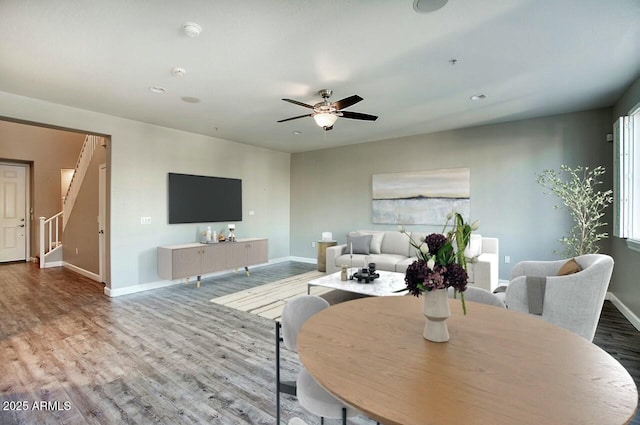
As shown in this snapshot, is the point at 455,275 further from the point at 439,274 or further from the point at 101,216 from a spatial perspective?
the point at 101,216

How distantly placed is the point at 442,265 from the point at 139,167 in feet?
17.0

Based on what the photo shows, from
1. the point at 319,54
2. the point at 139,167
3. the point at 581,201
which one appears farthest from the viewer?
the point at 139,167

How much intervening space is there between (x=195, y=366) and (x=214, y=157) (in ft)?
14.4

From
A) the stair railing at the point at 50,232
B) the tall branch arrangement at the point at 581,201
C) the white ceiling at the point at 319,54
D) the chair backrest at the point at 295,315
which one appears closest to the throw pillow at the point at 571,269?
the tall branch arrangement at the point at 581,201

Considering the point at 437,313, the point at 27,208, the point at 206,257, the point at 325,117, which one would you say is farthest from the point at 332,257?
the point at 27,208

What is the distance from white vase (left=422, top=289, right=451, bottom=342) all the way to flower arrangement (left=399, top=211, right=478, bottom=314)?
4cm

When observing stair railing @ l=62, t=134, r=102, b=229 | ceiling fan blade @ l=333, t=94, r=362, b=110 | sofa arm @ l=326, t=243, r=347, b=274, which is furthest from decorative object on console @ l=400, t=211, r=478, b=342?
stair railing @ l=62, t=134, r=102, b=229

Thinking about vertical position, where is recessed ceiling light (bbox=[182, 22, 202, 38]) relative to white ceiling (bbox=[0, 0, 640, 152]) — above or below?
below

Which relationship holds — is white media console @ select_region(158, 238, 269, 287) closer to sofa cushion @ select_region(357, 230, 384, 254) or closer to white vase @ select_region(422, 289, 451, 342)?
sofa cushion @ select_region(357, 230, 384, 254)

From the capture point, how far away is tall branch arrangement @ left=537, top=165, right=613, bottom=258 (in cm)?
405

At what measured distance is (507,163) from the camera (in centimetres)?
509

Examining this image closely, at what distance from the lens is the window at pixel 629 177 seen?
3514 mm

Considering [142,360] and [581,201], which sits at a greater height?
[581,201]

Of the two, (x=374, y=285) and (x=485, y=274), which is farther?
(x=485, y=274)
